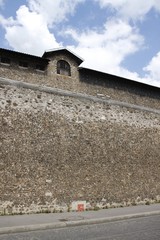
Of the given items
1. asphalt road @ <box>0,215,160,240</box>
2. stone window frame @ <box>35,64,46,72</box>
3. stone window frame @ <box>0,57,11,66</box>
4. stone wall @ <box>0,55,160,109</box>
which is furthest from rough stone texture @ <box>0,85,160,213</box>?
stone window frame @ <box>0,57,11,66</box>

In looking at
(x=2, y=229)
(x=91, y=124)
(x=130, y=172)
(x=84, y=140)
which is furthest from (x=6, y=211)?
(x=130, y=172)

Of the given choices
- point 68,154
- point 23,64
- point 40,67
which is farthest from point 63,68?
point 68,154

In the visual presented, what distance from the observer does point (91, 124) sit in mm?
15750

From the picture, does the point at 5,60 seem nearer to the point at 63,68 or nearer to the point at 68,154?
the point at 63,68

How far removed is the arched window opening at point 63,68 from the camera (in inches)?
1000

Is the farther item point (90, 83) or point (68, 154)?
point (90, 83)

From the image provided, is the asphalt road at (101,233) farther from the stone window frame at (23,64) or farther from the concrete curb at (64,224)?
the stone window frame at (23,64)

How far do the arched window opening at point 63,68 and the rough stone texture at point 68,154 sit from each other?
30.0 ft

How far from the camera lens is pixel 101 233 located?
876cm

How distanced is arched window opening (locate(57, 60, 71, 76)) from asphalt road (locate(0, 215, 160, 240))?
54.9 feet

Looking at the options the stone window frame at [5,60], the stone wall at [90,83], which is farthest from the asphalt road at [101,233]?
the stone window frame at [5,60]

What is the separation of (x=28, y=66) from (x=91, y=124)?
9.90 m

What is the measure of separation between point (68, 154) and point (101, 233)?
5.81 metres

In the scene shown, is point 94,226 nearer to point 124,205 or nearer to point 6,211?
point 6,211
